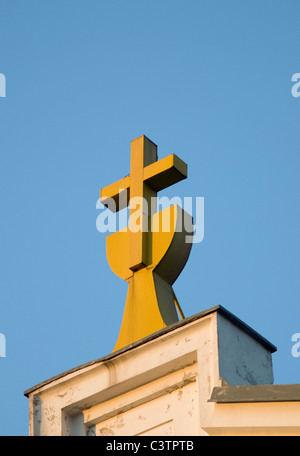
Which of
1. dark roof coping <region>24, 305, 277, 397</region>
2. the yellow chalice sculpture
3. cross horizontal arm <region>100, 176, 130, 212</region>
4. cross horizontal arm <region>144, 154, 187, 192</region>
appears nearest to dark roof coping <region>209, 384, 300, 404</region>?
dark roof coping <region>24, 305, 277, 397</region>

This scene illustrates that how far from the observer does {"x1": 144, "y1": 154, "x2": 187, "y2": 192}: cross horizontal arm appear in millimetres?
10852

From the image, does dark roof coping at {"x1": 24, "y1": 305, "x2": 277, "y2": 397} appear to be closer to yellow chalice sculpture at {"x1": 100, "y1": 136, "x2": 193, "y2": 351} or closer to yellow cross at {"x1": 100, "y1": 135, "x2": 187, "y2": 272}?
yellow chalice sculpture at {"x1": 100, "y1": 136, "x2": 193, "y2": 351}

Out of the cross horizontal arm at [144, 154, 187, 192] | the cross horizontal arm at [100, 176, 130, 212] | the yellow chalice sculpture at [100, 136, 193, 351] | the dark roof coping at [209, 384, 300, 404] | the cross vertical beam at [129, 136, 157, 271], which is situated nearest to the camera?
the dark roof coping at [209, 384, 300, 404]

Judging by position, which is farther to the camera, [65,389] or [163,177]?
[163,177]

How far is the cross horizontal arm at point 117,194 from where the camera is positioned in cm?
1112

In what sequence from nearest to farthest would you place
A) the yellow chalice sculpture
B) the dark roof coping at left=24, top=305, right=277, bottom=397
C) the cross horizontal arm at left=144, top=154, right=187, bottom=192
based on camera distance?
the dark roof coping at left=24, top=305, right=277, bottom=397 → the yellow chalice sculpture → the cross horizontal arm at left=144, top=154, right=187, bottom=192

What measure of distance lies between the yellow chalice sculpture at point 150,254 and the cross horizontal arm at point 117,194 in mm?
170

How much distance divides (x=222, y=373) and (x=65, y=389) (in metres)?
1.49

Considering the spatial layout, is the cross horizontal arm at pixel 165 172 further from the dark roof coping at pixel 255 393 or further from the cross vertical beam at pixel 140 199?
the dark roof coping at pixel 255 393

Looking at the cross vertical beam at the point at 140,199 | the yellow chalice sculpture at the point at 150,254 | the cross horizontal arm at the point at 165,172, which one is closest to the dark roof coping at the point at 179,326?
the yellow chalice sculpture at the point at 150,254

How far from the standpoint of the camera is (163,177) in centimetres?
1092

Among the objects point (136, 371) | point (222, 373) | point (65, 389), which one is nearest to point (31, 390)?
point (65, 389)
